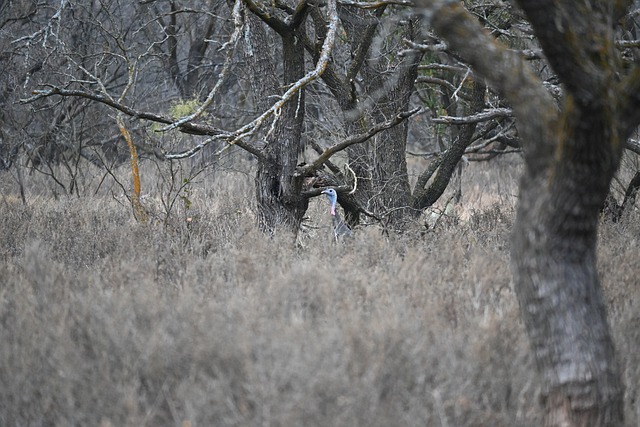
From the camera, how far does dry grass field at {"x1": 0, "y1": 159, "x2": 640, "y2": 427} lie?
11.0 feet

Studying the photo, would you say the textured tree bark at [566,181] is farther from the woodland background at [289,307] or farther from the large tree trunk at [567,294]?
the woodland background at [289,307]

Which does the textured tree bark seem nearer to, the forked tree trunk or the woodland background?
the woodland background

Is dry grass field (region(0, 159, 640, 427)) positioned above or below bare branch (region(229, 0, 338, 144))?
below

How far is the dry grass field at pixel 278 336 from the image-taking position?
335 cm

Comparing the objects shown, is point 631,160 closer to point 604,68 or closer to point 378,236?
point 378,236

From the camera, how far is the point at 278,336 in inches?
147

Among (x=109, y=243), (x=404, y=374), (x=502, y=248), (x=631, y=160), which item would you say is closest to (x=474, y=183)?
(x=631, y=160)

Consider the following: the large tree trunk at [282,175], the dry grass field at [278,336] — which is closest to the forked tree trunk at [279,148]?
the large tree trunk at [282,175]

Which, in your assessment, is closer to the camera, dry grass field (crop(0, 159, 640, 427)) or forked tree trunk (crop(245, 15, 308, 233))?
dry grass field (crop(0, 159, 640, 427))

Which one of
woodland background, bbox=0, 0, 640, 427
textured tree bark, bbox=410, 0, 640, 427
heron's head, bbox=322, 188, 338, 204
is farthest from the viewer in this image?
heron's head, bbox=322, 188, 338, 204

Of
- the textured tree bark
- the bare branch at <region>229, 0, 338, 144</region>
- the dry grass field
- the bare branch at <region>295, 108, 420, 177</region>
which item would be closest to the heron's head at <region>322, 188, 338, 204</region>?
the bare branch at <region>295, 108, 420, 177</region>

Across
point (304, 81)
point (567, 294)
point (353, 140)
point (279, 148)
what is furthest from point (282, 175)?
point (567, 294)

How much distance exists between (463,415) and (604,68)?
1649 mm

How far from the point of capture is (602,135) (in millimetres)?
3166
